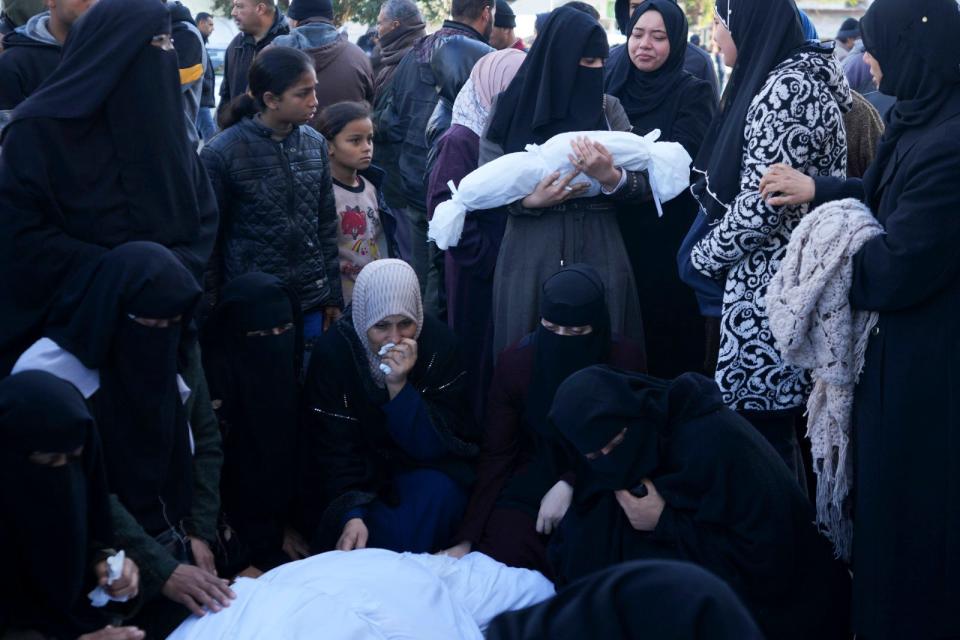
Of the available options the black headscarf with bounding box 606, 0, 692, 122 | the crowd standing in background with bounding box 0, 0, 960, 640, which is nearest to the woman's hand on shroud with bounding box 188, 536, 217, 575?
the crowd standing in background with bounding box 0, 0, 960, 640

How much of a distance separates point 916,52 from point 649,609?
1.73 meters

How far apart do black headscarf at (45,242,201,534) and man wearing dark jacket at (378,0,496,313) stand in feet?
8.82

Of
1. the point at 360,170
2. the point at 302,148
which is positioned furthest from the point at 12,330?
the point at 360,170

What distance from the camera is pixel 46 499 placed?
99.9 inches

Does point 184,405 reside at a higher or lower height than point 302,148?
lower

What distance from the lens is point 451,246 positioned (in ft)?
13.9

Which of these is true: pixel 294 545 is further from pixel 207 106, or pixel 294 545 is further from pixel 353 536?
pixel 207 106

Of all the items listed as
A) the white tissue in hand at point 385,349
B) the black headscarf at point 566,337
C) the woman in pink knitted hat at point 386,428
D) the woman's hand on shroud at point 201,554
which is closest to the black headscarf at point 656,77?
the black headscarf at point 566,337

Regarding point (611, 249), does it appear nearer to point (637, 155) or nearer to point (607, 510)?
point (637, 155)

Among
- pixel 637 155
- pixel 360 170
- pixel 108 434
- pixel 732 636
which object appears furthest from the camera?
pixel 360 170

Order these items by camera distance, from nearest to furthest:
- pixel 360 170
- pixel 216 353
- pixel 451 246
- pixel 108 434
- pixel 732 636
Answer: pixel 732 636 → pixel 108 434 → pixel 216 353 → pixel 451 246 → pixel 360 170

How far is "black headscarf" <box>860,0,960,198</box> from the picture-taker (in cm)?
274

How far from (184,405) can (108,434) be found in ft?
0.91

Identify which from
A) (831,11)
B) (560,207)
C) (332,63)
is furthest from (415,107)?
(831,11)
